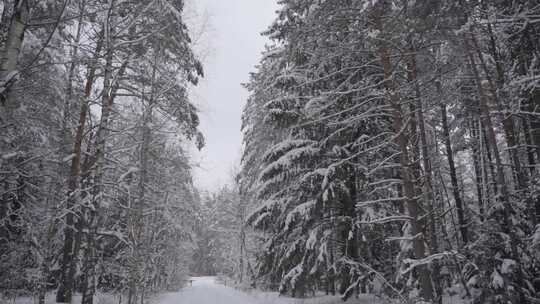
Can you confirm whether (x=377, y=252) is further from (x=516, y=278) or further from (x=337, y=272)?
(x=516, y=278)

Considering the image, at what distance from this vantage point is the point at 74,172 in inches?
462

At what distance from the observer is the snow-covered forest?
715 cm

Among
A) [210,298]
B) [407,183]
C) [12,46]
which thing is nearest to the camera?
[12,46]

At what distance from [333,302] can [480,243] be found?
5.10m

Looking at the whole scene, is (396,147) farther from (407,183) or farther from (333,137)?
(407,183)

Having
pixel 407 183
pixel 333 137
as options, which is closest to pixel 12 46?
pixel 407 183

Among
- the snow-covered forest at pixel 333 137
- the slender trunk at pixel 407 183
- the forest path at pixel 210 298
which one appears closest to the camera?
the slender trunk at pixel 407 183

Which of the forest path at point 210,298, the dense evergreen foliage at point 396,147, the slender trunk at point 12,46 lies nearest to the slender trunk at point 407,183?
the dense evergreen foliage at point 396,147

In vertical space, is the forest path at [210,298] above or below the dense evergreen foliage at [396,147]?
below

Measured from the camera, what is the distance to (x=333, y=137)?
1169 centimetres

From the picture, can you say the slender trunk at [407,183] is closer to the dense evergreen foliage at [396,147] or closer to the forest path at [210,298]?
the dense evergreen foliage at [396,147]

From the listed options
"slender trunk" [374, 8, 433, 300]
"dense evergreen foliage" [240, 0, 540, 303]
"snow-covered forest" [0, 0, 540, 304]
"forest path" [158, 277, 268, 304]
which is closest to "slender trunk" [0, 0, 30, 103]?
"snow-covered forest" [0, 0, 540, 304]

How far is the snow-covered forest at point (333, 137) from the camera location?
23.5 ft

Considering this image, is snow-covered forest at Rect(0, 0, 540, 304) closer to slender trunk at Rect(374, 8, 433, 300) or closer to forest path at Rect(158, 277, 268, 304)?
slender trunk at Rect(374, 8, 433, 300)
